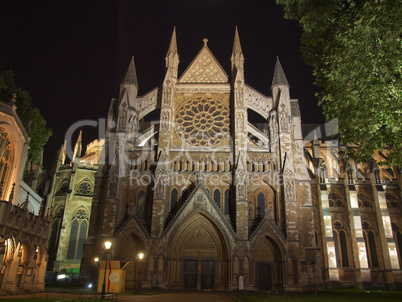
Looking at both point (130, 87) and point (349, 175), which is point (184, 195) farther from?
point (349, 175)

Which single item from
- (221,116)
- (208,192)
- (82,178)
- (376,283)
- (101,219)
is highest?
(221,116)

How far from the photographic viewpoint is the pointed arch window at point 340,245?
32.1 meters

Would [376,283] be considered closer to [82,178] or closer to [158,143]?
[158,143]

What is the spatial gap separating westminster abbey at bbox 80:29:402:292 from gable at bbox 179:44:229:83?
→ 0.10 m

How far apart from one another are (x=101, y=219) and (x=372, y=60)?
71.0 feet

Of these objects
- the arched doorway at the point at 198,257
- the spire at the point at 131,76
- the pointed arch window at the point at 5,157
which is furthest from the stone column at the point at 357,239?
the pointed arch window at the point at 5,157

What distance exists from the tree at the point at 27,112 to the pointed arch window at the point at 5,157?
14.2ft

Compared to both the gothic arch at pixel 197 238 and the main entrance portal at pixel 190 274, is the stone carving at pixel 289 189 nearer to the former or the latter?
the gothic arch at pixel 197 238

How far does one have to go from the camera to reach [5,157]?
17.3m

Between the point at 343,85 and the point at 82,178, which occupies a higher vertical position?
the point at 82,178

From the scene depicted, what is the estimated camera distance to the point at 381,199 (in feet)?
109

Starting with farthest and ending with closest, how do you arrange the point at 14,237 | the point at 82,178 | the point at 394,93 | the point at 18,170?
1. the point at 82,178
2. the point at 18,170
3. the point at 14,237
4. the point at 394,93

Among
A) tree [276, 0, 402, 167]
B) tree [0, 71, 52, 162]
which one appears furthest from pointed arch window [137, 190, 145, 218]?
tree [276, 0, 402, 167]

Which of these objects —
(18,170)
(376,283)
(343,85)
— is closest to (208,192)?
(18,170)
